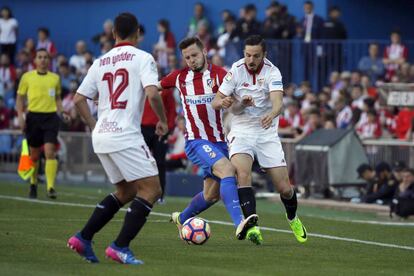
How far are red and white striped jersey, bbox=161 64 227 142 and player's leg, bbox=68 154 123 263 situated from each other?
104 inches

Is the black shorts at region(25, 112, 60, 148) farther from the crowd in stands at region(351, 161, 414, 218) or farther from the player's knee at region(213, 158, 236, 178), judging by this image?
the player's knee at region(213, 158, 236, 178)

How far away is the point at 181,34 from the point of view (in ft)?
106

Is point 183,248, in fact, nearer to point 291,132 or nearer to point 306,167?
point 306,167

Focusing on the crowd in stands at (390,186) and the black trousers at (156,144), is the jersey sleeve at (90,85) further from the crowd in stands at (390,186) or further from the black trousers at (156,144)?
the crowd in stands at (390,186)

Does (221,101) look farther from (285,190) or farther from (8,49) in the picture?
(8,49)

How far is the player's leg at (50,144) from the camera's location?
66.5ft

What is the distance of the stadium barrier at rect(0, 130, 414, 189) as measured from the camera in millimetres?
22656

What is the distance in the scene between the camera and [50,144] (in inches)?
797

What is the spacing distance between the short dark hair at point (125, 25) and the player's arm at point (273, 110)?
2.50 metres

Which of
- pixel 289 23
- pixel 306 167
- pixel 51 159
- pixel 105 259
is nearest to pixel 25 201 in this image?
pixel 51 159

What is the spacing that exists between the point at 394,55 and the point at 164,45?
6.40 m

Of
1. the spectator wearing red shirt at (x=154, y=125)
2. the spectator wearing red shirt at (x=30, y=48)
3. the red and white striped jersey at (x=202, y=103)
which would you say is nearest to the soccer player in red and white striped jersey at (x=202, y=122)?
the red and white striped jersey at (x=202, y=103)

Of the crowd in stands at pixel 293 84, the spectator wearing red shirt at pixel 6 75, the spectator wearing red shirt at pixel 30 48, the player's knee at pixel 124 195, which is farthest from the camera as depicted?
Result: the spectator wearing red shirt at pixel 30 48

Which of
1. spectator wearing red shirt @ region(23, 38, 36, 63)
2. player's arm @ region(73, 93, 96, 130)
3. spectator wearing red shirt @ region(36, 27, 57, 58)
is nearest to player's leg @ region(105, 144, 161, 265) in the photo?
player's arm @ region(73, 93, 96, 130)
